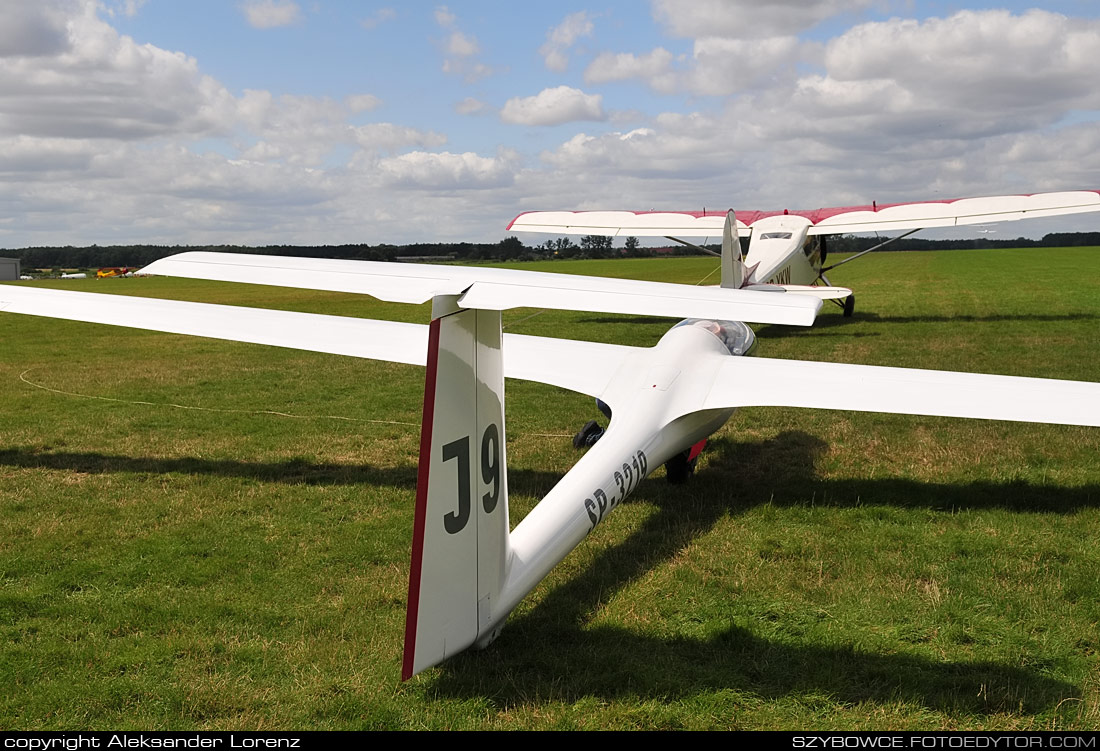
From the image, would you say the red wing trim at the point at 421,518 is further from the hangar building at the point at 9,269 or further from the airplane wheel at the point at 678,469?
the hangar building at the point at 9,269

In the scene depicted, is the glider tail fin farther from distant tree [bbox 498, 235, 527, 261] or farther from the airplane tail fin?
distant tree [bbox 498, 235, 527, 261]

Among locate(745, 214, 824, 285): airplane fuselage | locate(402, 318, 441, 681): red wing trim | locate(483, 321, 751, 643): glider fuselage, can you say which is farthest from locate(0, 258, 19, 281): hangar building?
locate(402, 318, 441, 681): red wing trim

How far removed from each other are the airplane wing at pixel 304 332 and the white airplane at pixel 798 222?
39.4 ft

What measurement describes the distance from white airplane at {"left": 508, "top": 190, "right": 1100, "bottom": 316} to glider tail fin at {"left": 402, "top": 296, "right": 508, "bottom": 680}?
17.0 meters

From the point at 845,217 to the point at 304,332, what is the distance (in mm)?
21240

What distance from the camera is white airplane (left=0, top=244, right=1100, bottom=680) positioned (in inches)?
144

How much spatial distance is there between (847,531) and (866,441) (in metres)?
3.52

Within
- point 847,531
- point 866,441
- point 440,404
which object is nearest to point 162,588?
point 440,404

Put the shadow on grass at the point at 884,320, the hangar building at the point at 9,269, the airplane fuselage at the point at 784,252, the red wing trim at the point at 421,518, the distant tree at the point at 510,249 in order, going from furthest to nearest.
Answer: the distant tree at the point at 510,249, the hangar building at the point at 9,269, the airplane fuselage at the point at 784,252, the shadow on grass at the point at 884,320, the red wing trim at the point at 421,518

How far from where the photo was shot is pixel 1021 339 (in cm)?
1895

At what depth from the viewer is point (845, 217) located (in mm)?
26062

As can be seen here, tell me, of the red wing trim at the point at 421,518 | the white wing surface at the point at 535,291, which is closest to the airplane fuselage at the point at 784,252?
the white wing surface at the point at 535,291

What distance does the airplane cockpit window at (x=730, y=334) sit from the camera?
29.8 feet

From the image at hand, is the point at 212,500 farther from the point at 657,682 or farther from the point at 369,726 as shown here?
the point at 657,682
